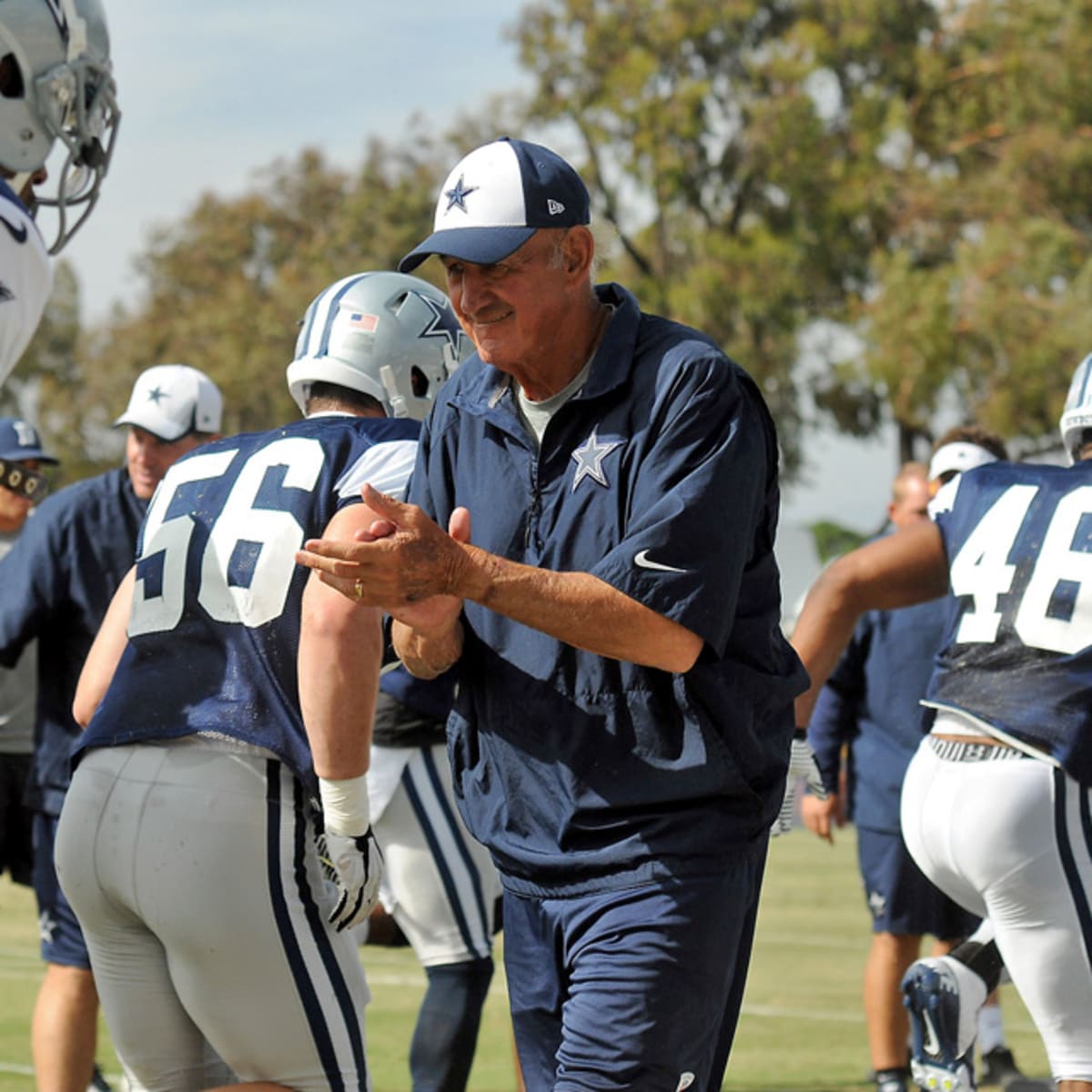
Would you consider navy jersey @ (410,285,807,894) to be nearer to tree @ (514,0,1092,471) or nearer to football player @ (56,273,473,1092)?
football player @ (56,273,473,1092)

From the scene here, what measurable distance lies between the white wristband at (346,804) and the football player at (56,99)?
117 cm

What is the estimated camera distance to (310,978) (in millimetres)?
3818

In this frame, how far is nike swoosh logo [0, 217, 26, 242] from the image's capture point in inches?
112

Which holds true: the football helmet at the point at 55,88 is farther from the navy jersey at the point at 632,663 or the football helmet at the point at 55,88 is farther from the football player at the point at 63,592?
the football player at the point at 63,592

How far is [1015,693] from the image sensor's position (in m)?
4.88

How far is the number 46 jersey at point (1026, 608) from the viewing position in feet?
15.6

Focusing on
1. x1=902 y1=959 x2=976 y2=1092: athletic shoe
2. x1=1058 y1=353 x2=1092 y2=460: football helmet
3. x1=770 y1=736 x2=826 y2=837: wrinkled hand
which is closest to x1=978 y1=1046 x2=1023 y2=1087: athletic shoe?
x1=902 y1=959 x2=976 y2=1092: athletic shoe

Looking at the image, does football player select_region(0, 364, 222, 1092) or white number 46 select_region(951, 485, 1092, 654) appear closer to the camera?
white number 46 select_region(951, 485, 1092, 654)

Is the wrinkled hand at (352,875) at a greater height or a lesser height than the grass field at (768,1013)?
greater

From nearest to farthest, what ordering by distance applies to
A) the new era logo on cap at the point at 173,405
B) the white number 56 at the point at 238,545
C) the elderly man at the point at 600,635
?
the elderly man at the point at 600,635
the white number 56 at the point at 238,545
the new era logo on cap at the point at 173,405

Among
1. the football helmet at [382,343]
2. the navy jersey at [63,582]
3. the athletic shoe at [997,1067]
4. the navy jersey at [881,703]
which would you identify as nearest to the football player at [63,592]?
the navy jersey at [63,582]

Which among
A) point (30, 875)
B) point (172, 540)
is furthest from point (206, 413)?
point (172, 540)

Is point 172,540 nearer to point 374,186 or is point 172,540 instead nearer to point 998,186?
point 998,186

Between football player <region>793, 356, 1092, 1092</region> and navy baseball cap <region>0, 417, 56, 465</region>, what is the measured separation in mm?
4106
